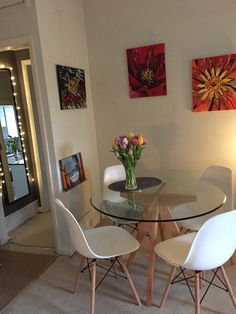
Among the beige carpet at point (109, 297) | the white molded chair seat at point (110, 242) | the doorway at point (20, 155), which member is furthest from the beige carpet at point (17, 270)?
the white molded chair seat at point (110, 242)

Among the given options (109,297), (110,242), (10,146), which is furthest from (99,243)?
(10,146)

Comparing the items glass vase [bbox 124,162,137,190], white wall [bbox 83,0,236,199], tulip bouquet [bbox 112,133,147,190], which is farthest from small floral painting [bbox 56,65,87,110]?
glass vase [bbox 124,162,137,190]

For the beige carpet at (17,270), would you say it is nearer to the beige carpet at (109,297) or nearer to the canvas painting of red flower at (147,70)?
the beige carpet at (109,297)

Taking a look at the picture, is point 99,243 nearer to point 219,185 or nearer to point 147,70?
point 219,185

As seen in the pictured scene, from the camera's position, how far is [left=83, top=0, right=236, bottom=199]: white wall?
2740 millimetres

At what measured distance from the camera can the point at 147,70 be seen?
2.98m

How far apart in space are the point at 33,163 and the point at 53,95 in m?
1.51

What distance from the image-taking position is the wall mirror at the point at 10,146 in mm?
3438

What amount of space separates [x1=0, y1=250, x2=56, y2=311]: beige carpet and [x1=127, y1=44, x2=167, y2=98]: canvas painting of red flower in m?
2.01

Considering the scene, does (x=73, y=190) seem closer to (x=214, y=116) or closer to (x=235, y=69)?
(x=214, y=116)

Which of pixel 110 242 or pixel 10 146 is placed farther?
pixel 10 146

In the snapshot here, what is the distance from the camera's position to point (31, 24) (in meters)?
2.38

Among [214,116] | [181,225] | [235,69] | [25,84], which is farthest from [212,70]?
[25,84]

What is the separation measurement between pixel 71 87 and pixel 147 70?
0.84 meters
